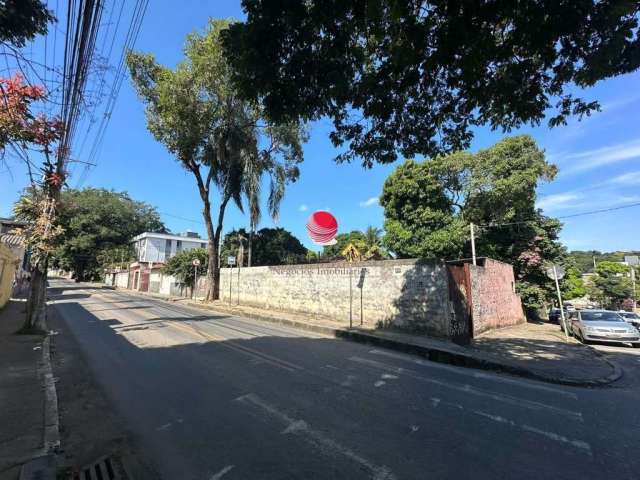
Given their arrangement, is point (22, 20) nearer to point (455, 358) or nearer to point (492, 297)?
point (455, 358)

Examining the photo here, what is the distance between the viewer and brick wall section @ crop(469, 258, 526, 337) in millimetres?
13516

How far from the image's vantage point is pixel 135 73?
68.9 ft

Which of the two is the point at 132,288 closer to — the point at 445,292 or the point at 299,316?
the point at 299,316

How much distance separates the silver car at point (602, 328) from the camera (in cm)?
1288

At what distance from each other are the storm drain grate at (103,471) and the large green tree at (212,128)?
17460mm

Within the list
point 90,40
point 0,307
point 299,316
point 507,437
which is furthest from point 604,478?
point 0,307

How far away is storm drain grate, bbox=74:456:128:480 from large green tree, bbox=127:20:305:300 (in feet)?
57.3

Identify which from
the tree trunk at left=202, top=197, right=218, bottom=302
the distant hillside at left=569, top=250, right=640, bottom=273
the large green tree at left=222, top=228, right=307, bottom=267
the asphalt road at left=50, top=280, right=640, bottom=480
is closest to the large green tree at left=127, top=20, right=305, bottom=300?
the tree trunk at left=202, top=197, right=218, bottom=302

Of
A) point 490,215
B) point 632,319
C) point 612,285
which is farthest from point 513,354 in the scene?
point 612,285

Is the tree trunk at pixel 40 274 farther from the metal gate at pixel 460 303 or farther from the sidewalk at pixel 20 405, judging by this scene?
the metal gate at pixel 460 303

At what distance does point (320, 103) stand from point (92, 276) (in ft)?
255

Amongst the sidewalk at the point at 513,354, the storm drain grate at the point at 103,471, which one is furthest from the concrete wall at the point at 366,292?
the storm drain grate at the point at 103,471

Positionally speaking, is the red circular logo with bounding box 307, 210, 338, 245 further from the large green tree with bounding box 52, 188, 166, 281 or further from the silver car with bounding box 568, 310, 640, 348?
the large green tree with bounding box 52, 188, 166, 281

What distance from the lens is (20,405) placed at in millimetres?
4738
